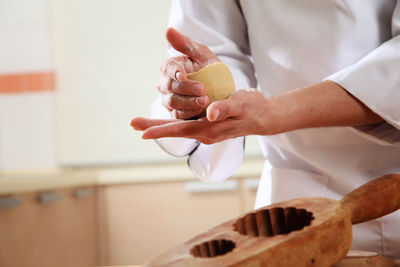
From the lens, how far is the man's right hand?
0.54 meters

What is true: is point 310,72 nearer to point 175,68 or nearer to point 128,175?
point 175,68

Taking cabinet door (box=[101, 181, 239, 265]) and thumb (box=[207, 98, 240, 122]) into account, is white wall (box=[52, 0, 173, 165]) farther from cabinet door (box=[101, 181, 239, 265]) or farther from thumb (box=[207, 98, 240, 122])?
thumb (box=[207, 98, 240, 122])

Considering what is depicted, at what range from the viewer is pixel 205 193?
186cm

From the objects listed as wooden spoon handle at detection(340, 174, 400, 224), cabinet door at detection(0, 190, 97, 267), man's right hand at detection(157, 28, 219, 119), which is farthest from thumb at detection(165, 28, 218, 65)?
cabinet door at detection(0, 190, 97, 267)

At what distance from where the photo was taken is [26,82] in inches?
86.6

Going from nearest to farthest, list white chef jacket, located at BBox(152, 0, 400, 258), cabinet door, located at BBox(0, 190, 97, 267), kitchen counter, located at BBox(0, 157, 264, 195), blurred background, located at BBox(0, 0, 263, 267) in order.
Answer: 1. white chef jacket, located at BBox(152, 0, 400, 258)
2. cabinet door, located at BBox(0, 190, 97, 267)
3. kitchen counter, located at BBox(0, 157, 264, 195)
4. blurred background, located at BBox(0, 0, 263, 267)

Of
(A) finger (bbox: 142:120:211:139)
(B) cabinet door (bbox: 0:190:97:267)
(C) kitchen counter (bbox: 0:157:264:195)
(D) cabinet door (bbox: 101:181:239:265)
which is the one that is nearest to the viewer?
(A) finger (bbox: 142:120:211:139)

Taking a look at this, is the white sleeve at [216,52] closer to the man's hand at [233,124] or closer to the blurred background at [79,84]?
the man's hand at [233,124]

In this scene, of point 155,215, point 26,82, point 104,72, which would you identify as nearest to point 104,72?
point 104,72

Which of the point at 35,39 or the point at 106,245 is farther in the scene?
the point at 35,39

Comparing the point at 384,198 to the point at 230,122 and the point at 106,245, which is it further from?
the point at 106,245

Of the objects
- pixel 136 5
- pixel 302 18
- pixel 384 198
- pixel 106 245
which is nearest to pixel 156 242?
pixel 106 245

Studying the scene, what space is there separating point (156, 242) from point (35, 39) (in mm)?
1068

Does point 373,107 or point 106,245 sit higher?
point 373,107
